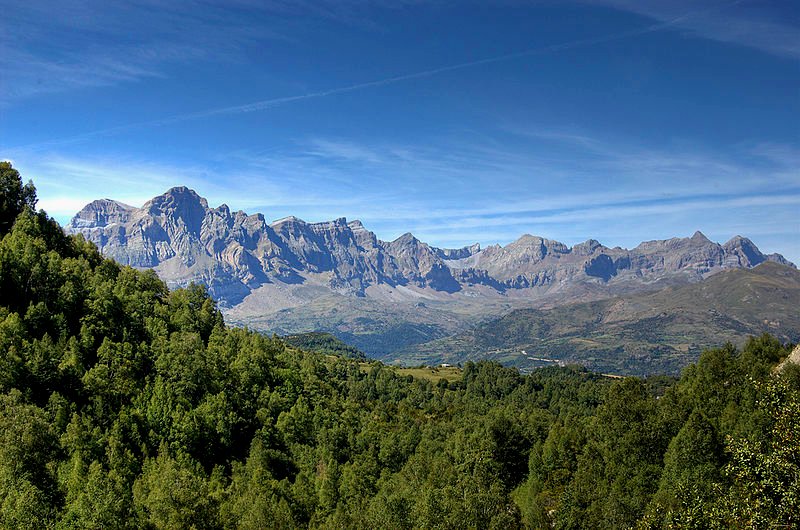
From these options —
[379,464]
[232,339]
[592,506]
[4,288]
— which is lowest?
[379,464]

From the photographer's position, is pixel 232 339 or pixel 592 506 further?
pixel 232 339

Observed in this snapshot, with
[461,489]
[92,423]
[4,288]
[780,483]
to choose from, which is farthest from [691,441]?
[4,288]

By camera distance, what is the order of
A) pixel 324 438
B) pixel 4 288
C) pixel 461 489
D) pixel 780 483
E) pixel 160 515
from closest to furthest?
1. pixel 780 483
2. pixel 160 515
3. pixel 461 489
4. pixel 4 288
5. pixel 324 438

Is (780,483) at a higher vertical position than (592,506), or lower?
higher

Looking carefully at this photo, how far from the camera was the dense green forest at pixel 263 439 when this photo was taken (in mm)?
64812

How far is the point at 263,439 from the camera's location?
11306 cm

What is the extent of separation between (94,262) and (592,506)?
144 meters

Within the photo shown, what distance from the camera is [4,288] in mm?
111375

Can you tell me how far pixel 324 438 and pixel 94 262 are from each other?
88670 millimetres

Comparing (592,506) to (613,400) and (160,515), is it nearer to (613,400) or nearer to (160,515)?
(613,400)

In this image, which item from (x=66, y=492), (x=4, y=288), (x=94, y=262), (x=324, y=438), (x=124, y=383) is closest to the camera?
(x=66, y=492)

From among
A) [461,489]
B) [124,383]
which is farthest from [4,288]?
[461,489]

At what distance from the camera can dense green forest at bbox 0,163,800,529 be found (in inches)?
2552

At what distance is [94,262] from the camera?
153000mm
